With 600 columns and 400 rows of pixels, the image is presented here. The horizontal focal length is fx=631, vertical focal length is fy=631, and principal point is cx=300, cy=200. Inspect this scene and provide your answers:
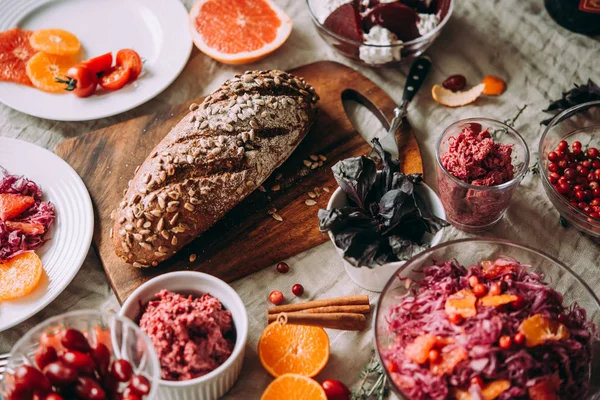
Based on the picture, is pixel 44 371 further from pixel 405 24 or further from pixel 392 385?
pixel 405 24

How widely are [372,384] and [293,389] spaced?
12.7 inches

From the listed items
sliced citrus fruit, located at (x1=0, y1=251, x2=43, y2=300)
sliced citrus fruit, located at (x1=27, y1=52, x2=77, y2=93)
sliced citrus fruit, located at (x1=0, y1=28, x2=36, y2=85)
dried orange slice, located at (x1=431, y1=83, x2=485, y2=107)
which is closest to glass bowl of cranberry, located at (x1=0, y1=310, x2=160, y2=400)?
sliced citrus fruit, located at (x1=0, y1=251, x2=43, y2=300)

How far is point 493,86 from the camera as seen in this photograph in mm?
3174

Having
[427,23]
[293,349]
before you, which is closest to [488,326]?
[293,349]

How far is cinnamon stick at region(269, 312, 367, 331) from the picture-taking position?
7.88ft

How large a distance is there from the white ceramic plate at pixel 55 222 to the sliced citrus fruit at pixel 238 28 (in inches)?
37.4

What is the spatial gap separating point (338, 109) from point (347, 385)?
1.34m

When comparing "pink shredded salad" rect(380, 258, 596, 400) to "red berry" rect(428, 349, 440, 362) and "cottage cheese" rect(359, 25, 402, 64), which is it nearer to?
"red berry" rect(428, 349, 440, 362)

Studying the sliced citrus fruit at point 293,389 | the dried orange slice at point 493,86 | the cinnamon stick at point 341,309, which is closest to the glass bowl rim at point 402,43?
the dried orange slice at point 493,86

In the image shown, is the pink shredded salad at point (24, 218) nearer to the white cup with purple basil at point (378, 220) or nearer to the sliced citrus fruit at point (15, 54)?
the sliced citrus fruit at point (15, 54)

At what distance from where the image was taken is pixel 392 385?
197cm

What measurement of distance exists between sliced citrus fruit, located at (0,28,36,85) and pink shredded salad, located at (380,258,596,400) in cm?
218

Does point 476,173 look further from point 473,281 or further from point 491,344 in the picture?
point 491,344

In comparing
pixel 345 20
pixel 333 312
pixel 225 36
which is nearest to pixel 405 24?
pixel 345 20
